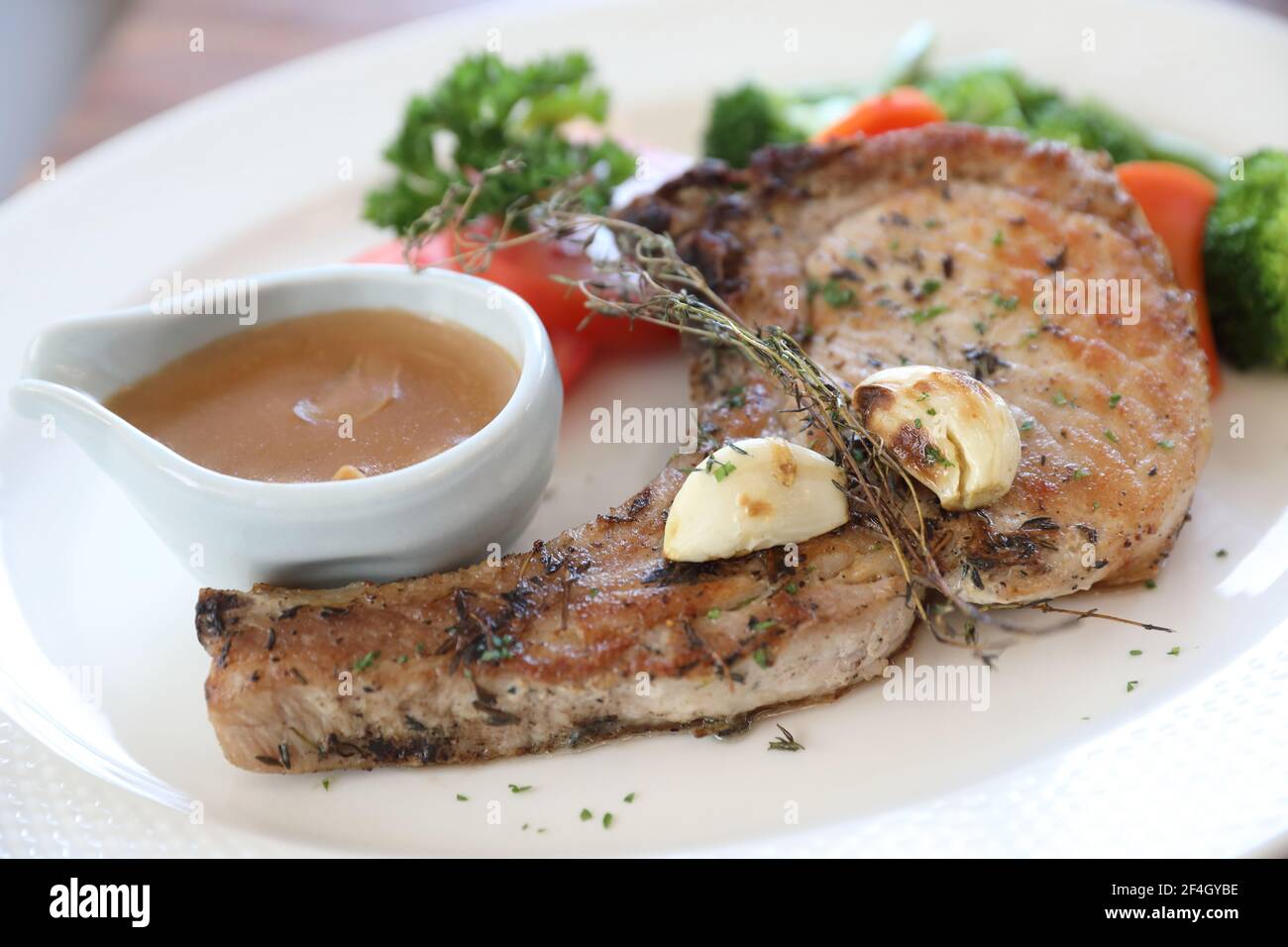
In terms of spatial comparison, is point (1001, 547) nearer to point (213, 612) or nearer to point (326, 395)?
point (326, 395)

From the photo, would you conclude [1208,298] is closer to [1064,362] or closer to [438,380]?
[1064,362]

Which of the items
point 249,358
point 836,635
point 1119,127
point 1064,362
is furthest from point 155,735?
point 1119,127

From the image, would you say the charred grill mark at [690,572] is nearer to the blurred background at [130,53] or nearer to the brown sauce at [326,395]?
the brown sauce at [326,395]

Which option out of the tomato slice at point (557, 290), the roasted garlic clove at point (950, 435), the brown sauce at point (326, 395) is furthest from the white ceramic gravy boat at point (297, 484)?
the roasted garlic clove at point (950, 435)

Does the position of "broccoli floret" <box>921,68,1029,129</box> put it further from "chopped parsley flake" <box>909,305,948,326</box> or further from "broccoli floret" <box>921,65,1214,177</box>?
"chopped parsley flake" <box>909,305,948,326</box>

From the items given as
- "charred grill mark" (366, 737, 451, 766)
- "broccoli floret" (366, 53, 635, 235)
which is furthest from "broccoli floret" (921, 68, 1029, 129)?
"charred grill mark" (366, 737, 451, 766)
